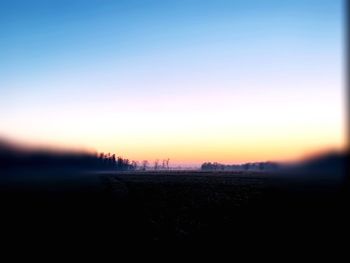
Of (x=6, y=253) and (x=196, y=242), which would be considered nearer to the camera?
(x=6, y=253)

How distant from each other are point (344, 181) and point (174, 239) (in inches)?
547

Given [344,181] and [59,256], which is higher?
[344,181]

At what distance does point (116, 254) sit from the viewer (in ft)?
40.4

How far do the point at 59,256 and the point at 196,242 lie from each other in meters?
5.53

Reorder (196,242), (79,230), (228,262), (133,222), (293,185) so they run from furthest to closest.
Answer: (293,185)
(133,222)
(79,230)
(196,242)
(228,262)

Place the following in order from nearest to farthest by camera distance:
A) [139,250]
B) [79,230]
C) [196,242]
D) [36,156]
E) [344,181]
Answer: [344,181] < [139,250] < [196,242] < [79,230] < [36,156]

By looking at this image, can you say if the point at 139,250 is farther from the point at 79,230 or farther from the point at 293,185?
the point at 293,185

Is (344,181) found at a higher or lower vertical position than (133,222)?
higher

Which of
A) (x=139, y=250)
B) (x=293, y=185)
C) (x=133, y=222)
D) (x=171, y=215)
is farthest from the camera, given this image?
(x=293, y=185)

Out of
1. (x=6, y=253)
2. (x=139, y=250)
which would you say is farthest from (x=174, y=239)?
(x=6, y=253)

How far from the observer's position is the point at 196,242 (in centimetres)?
1522

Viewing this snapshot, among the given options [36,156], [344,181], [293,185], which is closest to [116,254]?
[344,181]

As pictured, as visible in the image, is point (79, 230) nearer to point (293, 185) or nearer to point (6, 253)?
point (6, 253)

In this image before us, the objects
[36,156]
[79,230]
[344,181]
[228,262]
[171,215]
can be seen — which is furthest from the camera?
[36,156]
